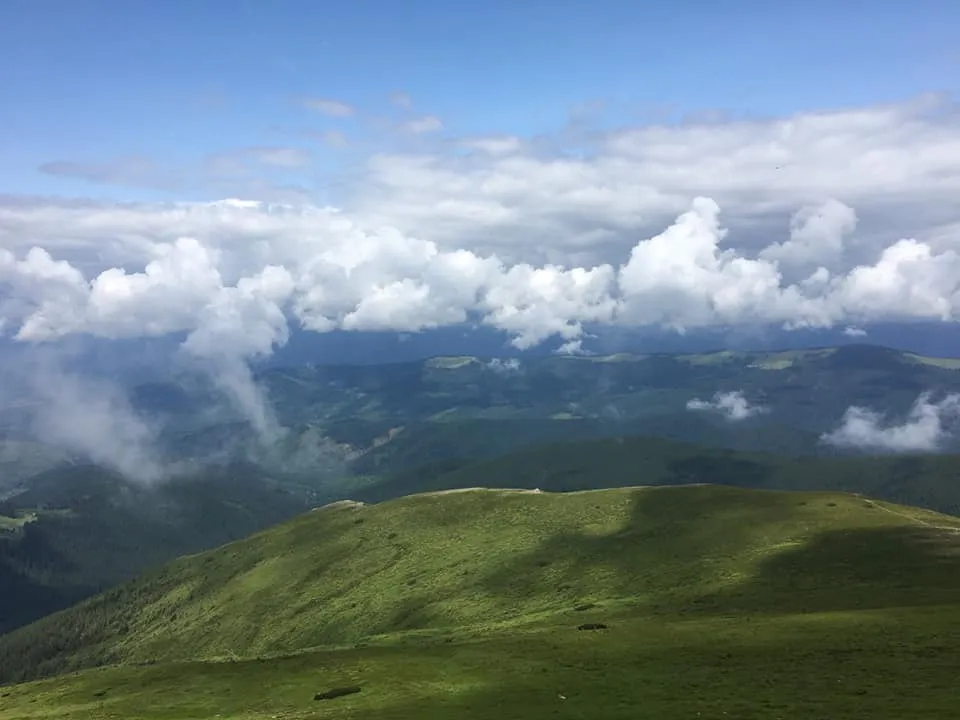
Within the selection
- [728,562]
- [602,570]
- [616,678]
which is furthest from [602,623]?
[602,570]

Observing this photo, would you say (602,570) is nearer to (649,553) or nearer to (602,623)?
(649,553)

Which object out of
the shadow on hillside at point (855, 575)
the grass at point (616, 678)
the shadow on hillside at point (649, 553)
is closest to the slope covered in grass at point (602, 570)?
the shadow on hillside at point (855, 575)

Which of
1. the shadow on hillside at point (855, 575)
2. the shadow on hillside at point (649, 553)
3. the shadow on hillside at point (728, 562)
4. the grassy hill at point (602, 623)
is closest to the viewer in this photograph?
the grassy hill at point (602, 623)

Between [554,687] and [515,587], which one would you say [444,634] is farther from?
[554,687]

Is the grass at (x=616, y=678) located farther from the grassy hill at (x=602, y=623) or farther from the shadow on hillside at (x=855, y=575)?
the shadow on hillside at (x=855, y=575)

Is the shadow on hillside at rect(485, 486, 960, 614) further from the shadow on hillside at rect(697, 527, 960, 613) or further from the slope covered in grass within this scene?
the slope covered in grass

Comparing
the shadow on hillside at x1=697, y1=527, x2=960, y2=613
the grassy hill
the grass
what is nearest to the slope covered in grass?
the shadow on hillside at x1=697, y1=527, x2=960, y2=613

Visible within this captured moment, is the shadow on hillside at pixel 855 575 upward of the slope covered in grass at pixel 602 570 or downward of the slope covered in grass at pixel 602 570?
upward
